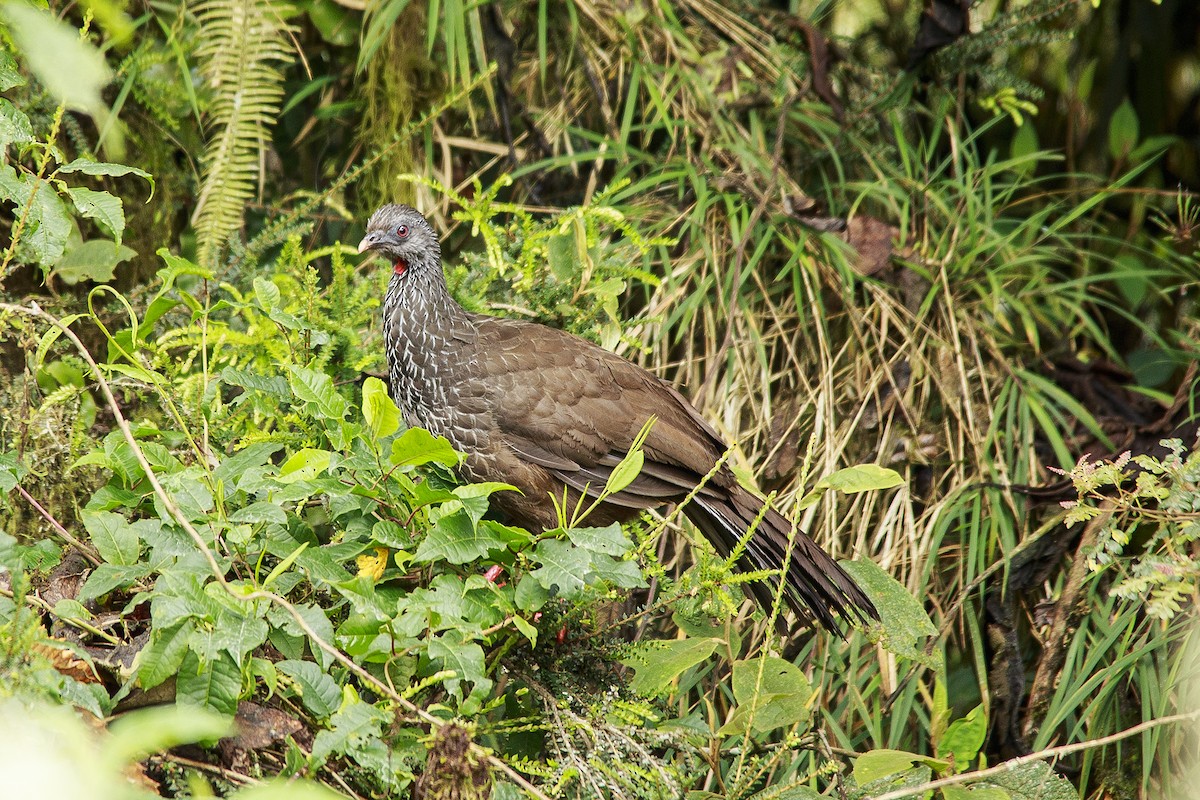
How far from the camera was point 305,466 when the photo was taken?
5.74ft

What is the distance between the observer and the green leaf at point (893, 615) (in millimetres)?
2289

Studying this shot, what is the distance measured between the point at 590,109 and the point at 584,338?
121 centimetres

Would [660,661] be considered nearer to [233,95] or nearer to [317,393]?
[317,393]

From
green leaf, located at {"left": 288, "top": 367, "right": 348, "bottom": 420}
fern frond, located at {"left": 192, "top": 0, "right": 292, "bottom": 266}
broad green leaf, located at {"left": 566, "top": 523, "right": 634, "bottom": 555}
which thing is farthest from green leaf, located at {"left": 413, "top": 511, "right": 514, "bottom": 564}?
fern frond, located at {"left": 192, "top": 0, "right": 292, "bottom": 266}

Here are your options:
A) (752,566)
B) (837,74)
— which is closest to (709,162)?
(837,74)

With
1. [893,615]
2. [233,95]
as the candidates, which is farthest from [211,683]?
[233,95]

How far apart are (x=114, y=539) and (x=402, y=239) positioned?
133 centimetres

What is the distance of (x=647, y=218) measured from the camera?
131 inches

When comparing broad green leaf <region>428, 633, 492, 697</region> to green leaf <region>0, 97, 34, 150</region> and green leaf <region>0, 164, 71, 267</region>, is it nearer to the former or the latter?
green leaf <region>0, 164, 71, 267</region>

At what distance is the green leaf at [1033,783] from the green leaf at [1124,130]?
2.54m

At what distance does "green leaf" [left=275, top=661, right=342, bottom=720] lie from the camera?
1.56 metres

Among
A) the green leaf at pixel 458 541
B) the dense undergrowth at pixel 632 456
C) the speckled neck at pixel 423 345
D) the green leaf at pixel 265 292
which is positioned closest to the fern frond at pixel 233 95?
the dense undergrowth at pixel 632 456

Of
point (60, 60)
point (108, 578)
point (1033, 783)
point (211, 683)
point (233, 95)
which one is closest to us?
point (60, 60)

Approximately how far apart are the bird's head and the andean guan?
16 cm
